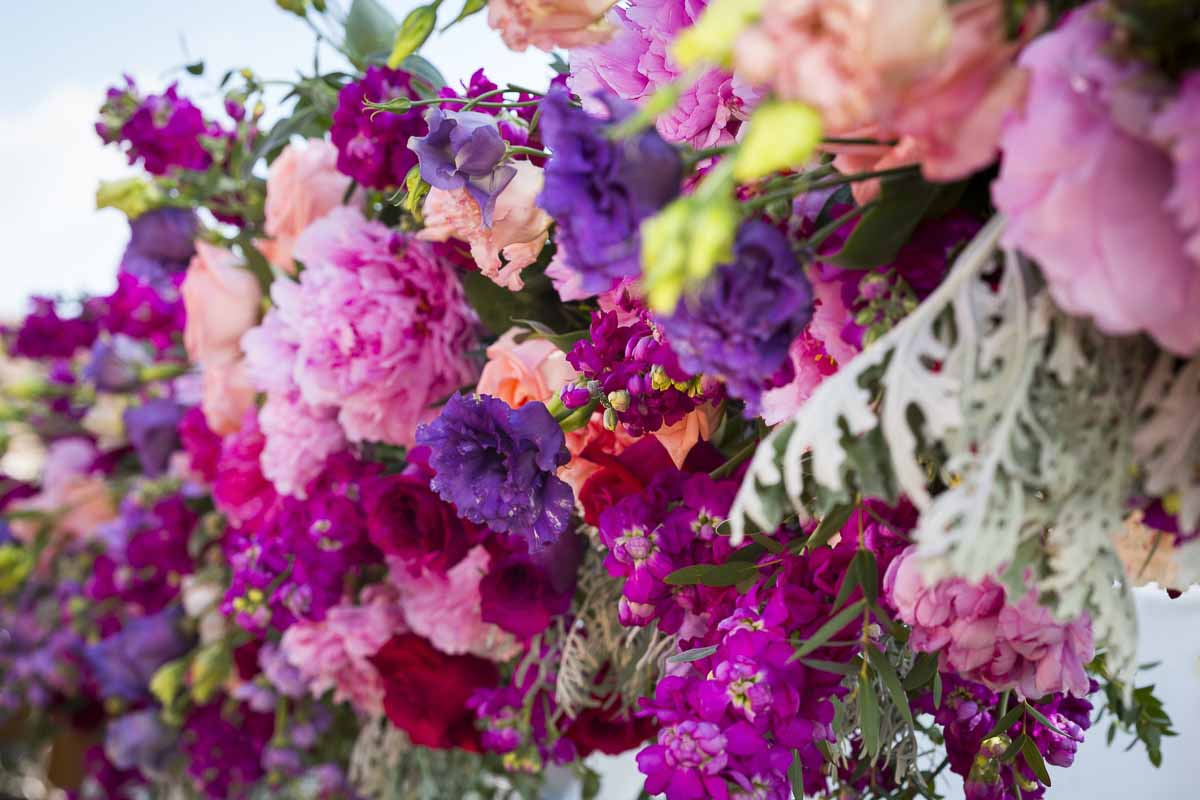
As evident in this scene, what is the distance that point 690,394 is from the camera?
1.54 feet

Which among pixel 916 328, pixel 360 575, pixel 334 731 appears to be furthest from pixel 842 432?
pixel 334 731

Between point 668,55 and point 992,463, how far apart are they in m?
0.28

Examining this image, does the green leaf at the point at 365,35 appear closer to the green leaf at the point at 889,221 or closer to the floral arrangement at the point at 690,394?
the floral arrangement at the point at 690,394

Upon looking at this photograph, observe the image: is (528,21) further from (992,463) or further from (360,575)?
(360,575)

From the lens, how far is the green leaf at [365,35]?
0.72 m

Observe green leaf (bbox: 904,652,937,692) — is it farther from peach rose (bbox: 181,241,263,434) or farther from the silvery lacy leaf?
peach rose (bbox: 181,241,263,434)

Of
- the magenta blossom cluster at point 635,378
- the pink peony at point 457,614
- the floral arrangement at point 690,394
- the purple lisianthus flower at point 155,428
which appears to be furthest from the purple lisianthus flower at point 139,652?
the magenta blossom cluster at point 635,378

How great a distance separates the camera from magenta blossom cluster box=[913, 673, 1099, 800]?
1.66 feet

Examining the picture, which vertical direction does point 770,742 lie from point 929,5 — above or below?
below

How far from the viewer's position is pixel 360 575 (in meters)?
0.87

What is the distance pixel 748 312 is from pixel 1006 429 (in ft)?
0.28

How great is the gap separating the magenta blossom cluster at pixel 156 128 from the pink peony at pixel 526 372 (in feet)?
1.46

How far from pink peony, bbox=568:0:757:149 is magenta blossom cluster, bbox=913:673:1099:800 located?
0.32 meters

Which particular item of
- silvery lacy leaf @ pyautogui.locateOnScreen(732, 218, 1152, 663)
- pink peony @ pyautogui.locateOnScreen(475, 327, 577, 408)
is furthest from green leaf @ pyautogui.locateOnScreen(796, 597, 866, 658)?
pink peony @ pyautogui.locateOnScreen(475, 327, 577, 408)
